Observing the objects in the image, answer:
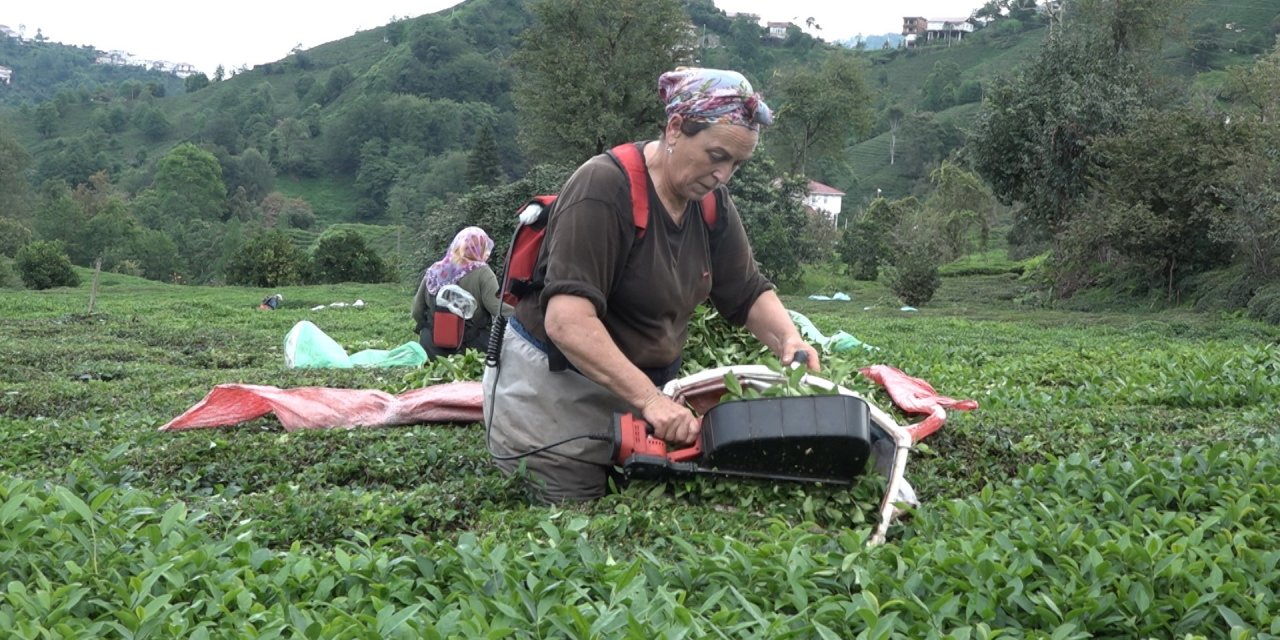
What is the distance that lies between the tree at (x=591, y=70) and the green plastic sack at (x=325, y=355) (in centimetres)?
2930

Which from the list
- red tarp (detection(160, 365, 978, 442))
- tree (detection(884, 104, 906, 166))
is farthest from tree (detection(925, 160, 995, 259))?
red tarp (detection(160, 365, 978, 442))

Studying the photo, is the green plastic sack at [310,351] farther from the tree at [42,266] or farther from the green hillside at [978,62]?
the green hillside at [978,62]

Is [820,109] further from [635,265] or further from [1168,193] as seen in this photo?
[635,265]

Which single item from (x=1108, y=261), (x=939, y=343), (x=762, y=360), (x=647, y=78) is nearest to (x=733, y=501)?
(x=762, y=360)

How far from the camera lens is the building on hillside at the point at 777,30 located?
424 feet

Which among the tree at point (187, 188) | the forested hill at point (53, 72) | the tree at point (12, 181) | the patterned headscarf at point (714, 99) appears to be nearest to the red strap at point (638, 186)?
the patterned headscarf at point (714, 99)

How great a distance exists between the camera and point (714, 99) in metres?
3.99

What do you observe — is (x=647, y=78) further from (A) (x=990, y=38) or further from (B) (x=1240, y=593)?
Answer: (A) (x=990, y=38)

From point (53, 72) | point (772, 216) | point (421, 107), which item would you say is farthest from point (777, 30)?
point (772, 216)

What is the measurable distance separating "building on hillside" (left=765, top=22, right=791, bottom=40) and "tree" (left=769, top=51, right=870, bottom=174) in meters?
68.6

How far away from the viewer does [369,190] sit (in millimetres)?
88312

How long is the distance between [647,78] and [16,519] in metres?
39.8

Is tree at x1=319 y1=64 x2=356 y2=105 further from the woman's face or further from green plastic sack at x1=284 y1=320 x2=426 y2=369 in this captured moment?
the woman's face

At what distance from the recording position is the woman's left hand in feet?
14.4
